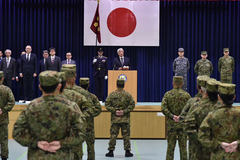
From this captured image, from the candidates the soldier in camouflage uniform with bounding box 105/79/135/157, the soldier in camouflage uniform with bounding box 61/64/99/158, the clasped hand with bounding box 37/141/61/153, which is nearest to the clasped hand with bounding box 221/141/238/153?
the clasped hand with bounding box 37/141/61/153

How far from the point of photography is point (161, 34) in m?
17.0

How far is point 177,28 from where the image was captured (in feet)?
55.7

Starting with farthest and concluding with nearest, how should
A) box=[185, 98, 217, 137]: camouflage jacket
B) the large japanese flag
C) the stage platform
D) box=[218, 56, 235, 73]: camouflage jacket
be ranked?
the large japanese flag, box=[218, 56, 235, 73]: camouflage jacket, the stage platform, box=[185, 98, 217, 137]: camouflage jacket

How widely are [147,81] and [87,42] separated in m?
3.28

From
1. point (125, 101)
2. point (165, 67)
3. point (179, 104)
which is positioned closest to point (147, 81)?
point (165, 67)

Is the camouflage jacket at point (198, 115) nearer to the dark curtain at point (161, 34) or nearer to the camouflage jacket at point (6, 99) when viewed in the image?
the camouflage jacket at point (6, 99)

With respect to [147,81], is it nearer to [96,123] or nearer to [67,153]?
[96,123]

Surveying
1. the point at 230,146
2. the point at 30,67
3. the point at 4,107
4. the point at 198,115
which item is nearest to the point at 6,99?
the point at 4,107

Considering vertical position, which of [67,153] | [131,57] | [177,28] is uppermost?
[177,28]

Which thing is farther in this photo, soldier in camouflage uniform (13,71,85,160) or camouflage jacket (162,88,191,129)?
camouflage jacket (162,88,191,129)

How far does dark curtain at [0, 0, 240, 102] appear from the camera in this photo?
16797 mm

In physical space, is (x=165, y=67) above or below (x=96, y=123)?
above

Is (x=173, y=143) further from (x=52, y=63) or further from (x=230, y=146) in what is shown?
(x=52, y=63)

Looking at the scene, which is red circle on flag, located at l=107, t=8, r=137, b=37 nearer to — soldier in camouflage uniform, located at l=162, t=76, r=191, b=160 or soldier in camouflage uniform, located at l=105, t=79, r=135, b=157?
soldier in camouflage uniform, located at l=105, t=79, r=135, b=157
